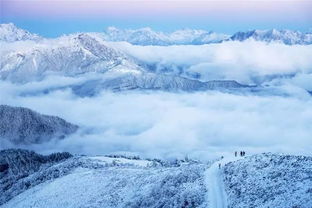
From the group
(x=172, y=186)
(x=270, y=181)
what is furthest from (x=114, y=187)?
(x=270, y=181)

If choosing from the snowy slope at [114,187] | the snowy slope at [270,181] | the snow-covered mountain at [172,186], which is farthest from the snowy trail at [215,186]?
the snowy slope at [114,187]

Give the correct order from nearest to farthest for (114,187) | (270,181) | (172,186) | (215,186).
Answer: (270,181)
(215,186)
(172,186)
(114,187)

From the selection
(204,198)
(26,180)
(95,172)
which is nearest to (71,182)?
(95,172)

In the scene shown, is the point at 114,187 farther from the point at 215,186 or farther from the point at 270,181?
the point at 270,181

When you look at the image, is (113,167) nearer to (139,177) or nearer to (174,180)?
(139,177)

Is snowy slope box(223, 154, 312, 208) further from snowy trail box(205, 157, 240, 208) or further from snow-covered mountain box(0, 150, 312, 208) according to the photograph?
snowy trail box(205, 157, 240, 208)

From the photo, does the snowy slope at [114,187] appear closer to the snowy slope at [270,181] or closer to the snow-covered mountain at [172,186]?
the snow-covered mountain at [172,186]

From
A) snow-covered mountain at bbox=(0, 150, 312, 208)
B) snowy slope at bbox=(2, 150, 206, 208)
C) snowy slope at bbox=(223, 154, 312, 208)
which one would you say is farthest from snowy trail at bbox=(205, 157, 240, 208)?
snowy slope at bbox=(2, 150, 206, 208)
